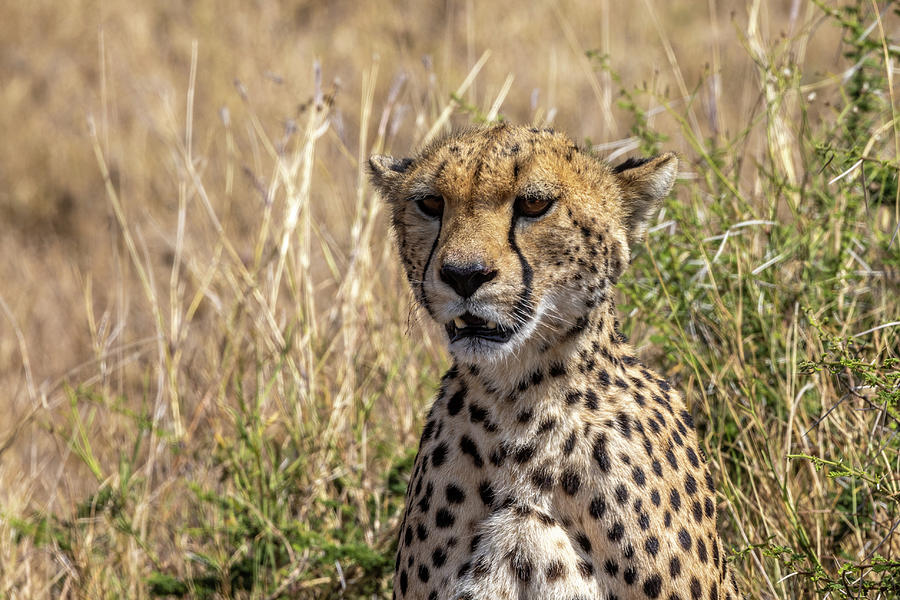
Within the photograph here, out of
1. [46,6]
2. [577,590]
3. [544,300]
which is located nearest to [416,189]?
[544,300]

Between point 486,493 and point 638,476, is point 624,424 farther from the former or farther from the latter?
point 486,493

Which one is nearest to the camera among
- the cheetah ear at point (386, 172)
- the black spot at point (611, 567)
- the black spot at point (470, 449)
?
the black spot at point (611, 567)

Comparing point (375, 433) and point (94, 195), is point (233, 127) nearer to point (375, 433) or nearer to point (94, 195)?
point (94, 195)

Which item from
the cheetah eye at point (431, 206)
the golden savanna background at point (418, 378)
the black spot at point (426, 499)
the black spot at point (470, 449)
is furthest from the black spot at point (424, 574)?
the cheetah eye at point (431, 206)

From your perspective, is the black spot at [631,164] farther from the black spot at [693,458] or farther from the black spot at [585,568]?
the black spot at [585,568]

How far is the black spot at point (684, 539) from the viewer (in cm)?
227

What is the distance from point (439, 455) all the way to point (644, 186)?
2.29ft

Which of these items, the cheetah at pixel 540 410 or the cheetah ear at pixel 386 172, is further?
the cheetah ear at pixel 386 172

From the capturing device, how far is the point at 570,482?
2283 millimetres

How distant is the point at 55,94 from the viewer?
772 cm

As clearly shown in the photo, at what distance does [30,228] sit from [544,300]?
18.5 ft

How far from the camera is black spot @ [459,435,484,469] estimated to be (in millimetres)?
2342

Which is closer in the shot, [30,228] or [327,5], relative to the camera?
[30,228]

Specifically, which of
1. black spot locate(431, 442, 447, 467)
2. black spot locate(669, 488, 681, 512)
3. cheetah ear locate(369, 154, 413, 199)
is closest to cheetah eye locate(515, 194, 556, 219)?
cheetah ear locate(369, 154, 413, 199)
